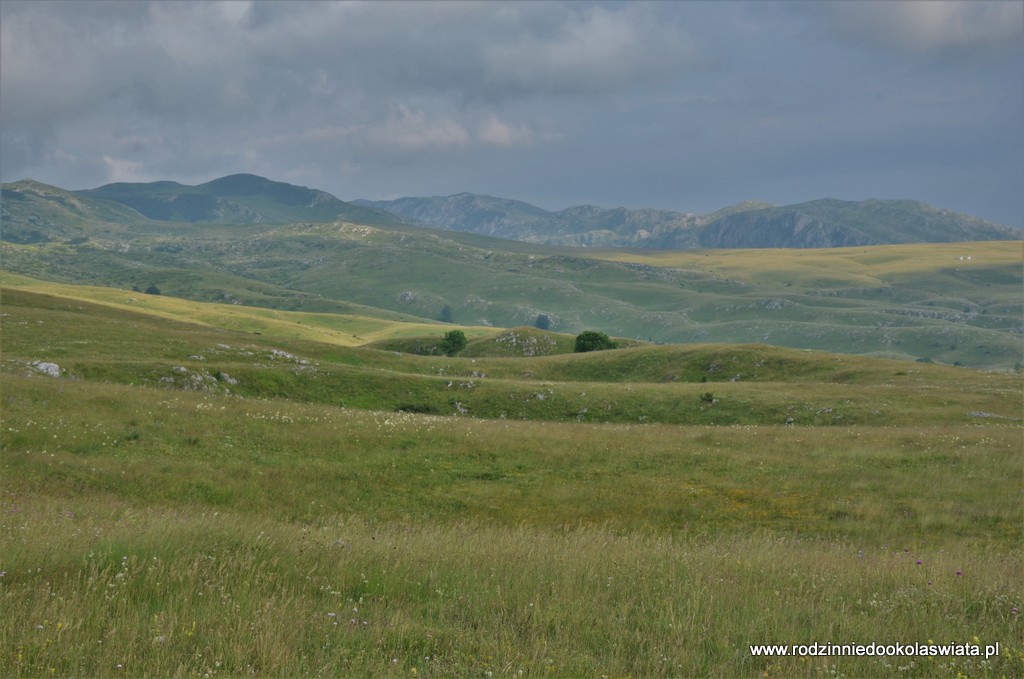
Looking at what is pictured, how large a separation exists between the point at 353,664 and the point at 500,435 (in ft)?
79.4

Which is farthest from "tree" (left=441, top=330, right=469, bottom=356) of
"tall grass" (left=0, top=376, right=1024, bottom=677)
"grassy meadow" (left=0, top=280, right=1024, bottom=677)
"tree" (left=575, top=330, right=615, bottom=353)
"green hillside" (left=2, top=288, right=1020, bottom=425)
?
"tall grass" (left=0, top=376, right=1024, bottom=677)

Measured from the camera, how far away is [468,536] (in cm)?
1280

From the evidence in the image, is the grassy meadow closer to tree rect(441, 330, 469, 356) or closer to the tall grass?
the tall grass

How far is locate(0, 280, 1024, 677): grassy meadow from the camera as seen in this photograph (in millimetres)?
7242

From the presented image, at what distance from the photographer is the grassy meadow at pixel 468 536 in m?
7.24

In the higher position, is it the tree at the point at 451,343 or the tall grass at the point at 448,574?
the tall grass at the point at 448,574

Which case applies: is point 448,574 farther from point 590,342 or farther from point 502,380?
point 590,342

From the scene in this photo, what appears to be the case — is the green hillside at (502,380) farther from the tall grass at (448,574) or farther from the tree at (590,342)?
the tree at (590,342)

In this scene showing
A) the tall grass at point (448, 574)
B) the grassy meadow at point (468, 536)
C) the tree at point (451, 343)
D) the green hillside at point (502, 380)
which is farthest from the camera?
the tree at point (451, 343)

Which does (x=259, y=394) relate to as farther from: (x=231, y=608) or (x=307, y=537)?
(x=231, y=608)

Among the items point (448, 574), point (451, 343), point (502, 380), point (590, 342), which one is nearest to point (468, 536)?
point (448, 574)

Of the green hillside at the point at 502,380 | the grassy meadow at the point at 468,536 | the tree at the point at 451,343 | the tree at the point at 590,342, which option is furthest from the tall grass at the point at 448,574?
the tree at the point at 451,343

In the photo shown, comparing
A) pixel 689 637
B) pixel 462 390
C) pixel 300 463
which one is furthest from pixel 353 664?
pixel 462 390

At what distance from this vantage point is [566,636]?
777 cm
